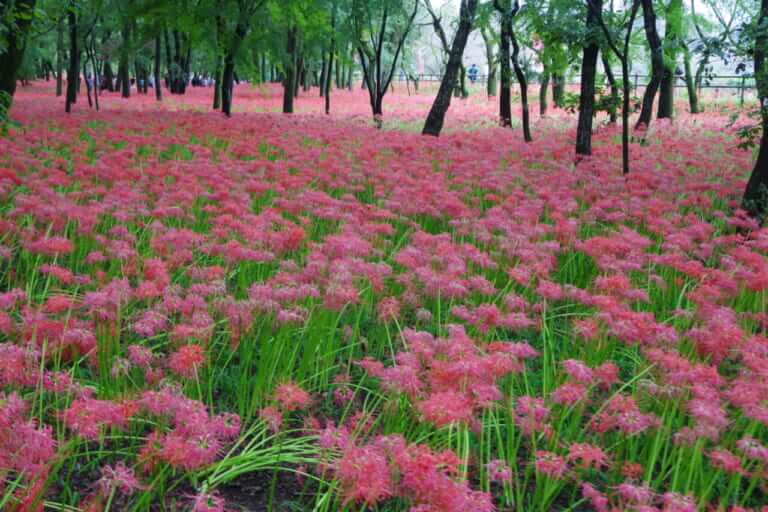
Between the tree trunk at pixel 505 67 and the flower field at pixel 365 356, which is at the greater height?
the tree trunk at pixel 505 67

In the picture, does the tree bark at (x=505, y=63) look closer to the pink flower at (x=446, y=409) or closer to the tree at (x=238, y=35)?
the tree at (x=238, y=35)

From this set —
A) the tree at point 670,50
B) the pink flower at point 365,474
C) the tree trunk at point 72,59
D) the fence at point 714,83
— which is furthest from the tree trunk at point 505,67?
the pink flower at point 365,474

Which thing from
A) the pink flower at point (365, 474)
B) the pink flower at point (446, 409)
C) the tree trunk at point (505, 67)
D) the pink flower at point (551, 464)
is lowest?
the pink flower at point (551, 464)

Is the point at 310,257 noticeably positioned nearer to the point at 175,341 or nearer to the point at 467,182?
the point at 175,341

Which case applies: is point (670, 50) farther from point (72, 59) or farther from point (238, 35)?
point (72, 59)

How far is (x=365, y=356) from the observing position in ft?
13.8

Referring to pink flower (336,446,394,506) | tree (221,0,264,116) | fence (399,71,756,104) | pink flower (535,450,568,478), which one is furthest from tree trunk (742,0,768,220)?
tree (221,0,264,116)

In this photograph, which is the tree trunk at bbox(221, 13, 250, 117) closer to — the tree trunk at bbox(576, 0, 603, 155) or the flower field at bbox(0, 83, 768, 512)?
the tree trunk at bbox(576, 0, 603, 155)

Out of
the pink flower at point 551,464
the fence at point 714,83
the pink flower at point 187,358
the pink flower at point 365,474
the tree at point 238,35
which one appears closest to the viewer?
the pink flower at point 365,474

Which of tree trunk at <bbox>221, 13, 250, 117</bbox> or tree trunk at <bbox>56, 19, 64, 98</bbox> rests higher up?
tree trunk at <bbox>56, 19, 64, 98</bbox>

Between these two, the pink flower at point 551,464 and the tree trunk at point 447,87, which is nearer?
the pink flower at point 551,464

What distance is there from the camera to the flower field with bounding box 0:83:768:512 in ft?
8.14

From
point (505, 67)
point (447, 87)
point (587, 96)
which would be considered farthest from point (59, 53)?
point (587, 96)

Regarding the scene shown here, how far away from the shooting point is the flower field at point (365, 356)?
2480 mm
